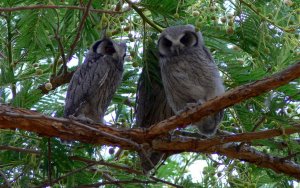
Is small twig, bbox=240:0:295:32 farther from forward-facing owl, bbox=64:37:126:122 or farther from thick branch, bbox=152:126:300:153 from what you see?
forward-facing owl, bbox=64:37:126:122

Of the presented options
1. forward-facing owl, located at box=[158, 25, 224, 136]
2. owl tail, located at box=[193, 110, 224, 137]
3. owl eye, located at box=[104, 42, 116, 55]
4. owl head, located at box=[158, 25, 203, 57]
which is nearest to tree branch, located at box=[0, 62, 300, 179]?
owl tail, located at box=[193, 110, 224, 137]

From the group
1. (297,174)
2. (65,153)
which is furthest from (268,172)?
(65,153)

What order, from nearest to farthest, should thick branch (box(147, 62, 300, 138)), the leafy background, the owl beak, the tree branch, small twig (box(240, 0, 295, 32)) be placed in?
thick branch (box(147, 62, 300, 138)) < the tree branch < small twig (box(240, 0, 295, 32)) < the leafy background < the owl beak

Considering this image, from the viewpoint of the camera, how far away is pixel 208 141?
2.69 m

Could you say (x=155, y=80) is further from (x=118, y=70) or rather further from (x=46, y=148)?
(x=46, y=148)

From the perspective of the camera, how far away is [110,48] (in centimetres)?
351

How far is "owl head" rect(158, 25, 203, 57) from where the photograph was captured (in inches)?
125

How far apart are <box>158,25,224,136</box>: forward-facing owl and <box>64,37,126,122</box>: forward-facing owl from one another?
0.31m

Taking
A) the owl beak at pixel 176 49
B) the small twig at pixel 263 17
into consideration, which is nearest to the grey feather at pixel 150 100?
the owl beak at pixel 176 49

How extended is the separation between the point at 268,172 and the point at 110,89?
981 millimetres

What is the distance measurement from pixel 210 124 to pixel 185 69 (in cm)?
35

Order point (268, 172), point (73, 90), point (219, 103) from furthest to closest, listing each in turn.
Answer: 1. point (73, 90)
2. point (268, 172)
3. point (219, 103)

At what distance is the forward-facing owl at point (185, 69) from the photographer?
3.19 metres

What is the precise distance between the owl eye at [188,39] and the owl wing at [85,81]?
468 mm
